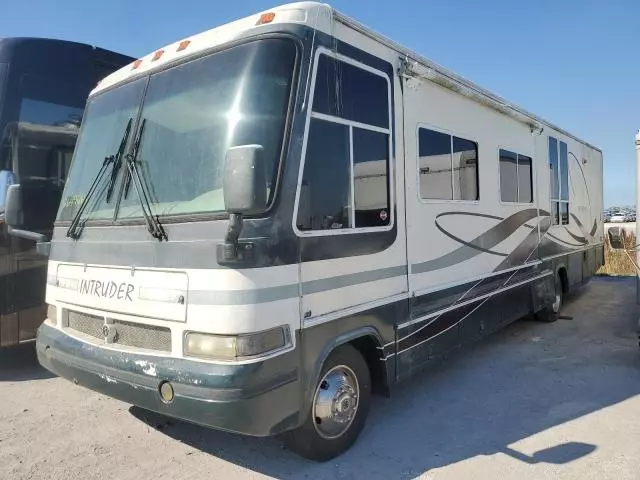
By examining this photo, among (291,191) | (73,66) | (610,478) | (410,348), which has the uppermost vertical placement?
(73,66)

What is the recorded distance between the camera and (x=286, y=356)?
10.1 ft

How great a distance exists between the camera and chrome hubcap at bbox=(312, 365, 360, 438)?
3.47 meters

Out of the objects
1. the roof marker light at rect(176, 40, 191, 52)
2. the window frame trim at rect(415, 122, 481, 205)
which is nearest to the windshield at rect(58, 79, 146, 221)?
the roof marker light at rect(176, 40, 191, 52)

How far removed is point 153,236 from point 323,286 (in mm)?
1121

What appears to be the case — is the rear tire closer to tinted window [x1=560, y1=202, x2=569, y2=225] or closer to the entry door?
tinted window [x1=560, y1=202, x2=569, y2=225]

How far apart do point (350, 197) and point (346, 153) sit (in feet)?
1.00

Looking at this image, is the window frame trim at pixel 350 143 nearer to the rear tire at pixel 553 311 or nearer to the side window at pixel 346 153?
the side window at pixel 346 153

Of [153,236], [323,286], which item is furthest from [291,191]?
[153,236]

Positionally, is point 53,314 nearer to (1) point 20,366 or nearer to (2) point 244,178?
(2) point 244,178

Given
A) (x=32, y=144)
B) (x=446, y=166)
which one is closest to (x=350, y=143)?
(x=446, y=166)

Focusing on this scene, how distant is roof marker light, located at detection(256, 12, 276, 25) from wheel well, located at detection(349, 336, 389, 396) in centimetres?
227

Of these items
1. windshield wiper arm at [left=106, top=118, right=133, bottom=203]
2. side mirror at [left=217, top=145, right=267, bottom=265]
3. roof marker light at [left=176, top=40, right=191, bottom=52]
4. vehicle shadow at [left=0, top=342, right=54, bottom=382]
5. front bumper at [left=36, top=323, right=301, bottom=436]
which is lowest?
vehicle shadow at [left=0, top=342, right=54, bottom=382]

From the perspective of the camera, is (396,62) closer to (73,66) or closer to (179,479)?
(179,479)

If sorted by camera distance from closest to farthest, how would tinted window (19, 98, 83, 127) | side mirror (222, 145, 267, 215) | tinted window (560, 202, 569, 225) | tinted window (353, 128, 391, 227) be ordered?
side mirror (222, 145, 267, 215) < tinted window (353, 128, 391, 227) < tinted window (19, 98, 83, 127) < tinted window (560, 202, 569, 225)
